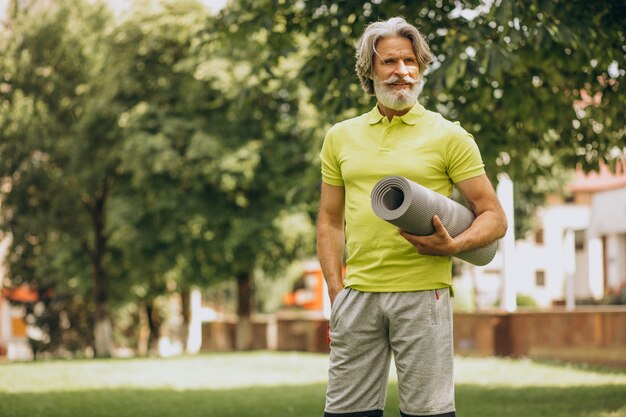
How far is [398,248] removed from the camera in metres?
4.07

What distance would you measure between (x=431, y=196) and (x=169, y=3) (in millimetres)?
27855

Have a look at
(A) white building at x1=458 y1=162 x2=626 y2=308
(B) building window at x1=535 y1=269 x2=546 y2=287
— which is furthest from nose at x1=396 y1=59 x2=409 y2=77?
(B) building window at x1=535 y1=269 x2=546 y2=287

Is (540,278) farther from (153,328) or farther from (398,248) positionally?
(398,248)

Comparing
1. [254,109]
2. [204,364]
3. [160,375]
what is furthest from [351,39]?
[254,109]

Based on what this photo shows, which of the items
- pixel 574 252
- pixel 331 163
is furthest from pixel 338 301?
pixel 574 252

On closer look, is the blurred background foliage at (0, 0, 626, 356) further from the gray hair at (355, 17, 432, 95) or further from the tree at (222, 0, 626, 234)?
the gray hair at (355, 17, 432, 95)

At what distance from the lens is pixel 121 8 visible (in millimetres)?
32469

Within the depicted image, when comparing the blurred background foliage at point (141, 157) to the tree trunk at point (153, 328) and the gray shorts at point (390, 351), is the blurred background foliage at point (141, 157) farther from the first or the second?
the gray shorts at point (390, 351)

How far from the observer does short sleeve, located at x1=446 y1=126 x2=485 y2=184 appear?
13.4ft

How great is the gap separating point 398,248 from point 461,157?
0.39 meters

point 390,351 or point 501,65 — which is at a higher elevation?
point 501,65

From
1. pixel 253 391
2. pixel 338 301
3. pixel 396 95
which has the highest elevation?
pixel 396 95

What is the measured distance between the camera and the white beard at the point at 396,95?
13.5 feet

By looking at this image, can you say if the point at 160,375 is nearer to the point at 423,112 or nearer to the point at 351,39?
the point at 351,39
